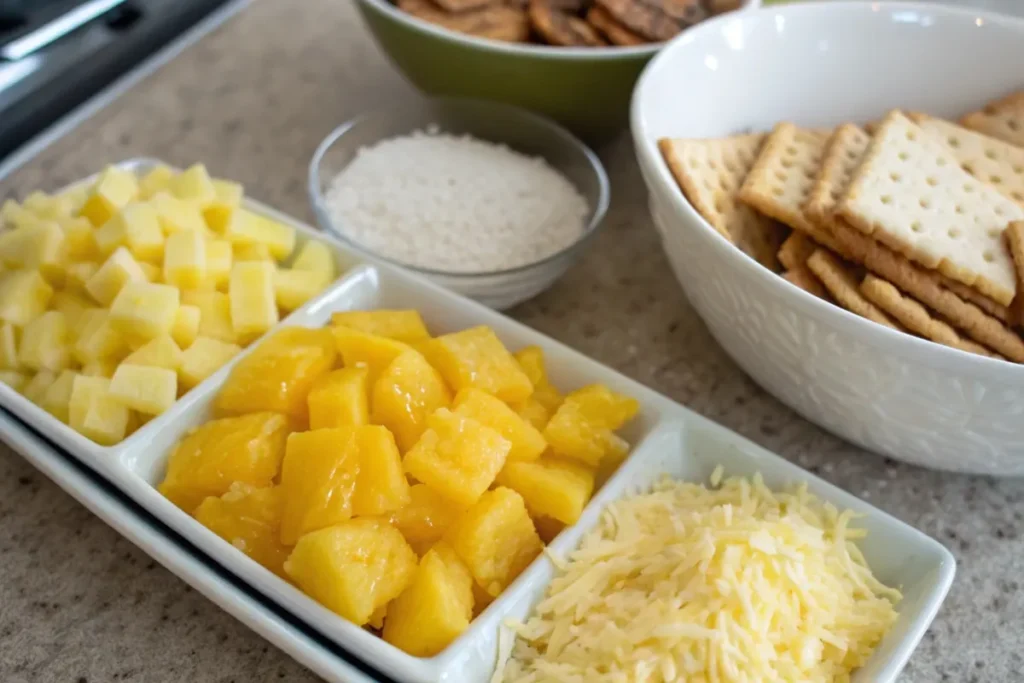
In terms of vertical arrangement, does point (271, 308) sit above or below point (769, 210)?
below

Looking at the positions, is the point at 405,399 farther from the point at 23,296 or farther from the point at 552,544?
the point at 23,296

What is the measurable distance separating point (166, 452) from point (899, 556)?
0.79 m

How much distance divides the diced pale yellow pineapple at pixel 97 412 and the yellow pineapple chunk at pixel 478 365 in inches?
13.6

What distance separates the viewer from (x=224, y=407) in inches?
39.0

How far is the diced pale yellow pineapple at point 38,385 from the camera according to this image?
3.32 feet

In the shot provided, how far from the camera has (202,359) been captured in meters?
1.03

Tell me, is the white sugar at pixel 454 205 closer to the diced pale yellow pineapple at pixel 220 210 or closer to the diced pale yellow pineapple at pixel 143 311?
the diced pale yellow pineapple at pixel 220 210

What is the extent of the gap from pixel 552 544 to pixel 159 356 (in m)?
0.50

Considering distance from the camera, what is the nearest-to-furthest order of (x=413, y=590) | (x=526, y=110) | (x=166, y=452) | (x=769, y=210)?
1. (x=413, y=590)
2. (x=166, y=452)
3. (x=769, y=210)
4. (x=526, y=110)

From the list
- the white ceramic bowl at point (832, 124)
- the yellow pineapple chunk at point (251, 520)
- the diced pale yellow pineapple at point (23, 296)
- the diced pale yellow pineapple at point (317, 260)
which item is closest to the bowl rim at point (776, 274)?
the white ceramic bowl at point (832, 124)

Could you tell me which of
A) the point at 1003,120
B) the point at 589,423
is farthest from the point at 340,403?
the point at 1003,120

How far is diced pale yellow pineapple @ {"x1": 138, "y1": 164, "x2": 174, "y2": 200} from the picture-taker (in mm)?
1213

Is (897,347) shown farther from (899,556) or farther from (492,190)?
(492,190)

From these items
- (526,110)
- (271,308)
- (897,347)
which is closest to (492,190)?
(526,110)
